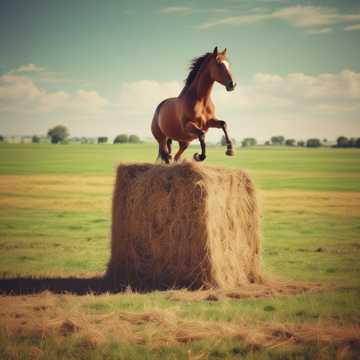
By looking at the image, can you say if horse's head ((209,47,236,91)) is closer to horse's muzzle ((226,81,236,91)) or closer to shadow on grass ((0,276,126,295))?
horse's muzzle ((226,81,236,91))

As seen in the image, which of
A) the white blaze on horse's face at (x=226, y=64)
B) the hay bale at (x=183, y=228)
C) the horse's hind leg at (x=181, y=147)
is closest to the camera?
the white blaze on horse's face at (x=226, y=64)

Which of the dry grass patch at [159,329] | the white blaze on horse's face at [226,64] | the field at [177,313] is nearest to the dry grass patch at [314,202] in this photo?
the field at [177,313]

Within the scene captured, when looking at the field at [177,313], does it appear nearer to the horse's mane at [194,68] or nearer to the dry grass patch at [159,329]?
the dry grass patch at [159,329]

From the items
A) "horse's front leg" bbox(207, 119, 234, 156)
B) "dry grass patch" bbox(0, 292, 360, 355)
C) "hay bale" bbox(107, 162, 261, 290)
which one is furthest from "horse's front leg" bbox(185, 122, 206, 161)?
"dry grass patch" bbox(0, 292, 360, 355)

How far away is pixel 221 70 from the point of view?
998cm

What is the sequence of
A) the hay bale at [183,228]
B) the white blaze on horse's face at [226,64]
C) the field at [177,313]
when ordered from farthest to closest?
the hay bale at [183,228]
the white blaze on horse's face at [226,64]
the field at [177,313]

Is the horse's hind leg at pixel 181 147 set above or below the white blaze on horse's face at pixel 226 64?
below

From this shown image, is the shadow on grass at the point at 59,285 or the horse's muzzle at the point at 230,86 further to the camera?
the shadow on grass at the point at 59,285

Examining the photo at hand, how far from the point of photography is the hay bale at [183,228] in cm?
1038

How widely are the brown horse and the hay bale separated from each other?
2.15ft

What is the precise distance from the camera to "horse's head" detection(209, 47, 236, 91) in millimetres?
9875

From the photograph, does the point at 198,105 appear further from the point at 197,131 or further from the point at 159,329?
the point at 159,329

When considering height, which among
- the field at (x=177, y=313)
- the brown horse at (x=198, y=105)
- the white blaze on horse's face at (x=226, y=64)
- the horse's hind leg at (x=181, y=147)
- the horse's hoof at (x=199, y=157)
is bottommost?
the field at (x=177, y=313)

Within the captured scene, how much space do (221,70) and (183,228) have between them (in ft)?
9.96
